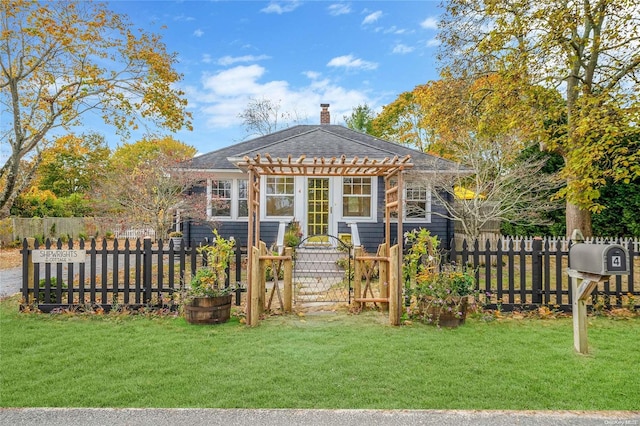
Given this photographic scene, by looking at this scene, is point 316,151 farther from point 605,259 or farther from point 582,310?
point 605,259

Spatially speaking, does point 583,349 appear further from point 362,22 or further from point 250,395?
point 362,22

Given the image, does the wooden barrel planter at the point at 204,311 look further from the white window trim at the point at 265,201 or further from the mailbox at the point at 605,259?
the white window trim at the point at 265,201

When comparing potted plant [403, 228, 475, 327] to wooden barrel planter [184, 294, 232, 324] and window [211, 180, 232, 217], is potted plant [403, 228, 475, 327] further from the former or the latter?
window [211, 180, 232, 217]

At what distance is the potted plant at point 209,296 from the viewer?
498 centimetres

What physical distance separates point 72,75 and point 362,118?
928 inches

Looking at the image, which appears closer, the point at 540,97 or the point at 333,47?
the point at 540,97

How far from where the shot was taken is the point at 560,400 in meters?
2.91

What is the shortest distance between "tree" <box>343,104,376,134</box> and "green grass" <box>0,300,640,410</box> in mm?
26003

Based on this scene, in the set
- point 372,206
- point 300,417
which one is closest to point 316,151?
point 372,206

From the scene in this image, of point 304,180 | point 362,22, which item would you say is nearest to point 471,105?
point 362,22

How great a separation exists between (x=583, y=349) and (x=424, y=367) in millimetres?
1889

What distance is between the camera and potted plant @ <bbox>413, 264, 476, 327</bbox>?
491 centimetres

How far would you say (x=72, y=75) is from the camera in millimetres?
8656

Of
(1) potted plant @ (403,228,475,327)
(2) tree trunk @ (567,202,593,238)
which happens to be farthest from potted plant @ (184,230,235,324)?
(2) tree trunk @ (567,202,593,238)
